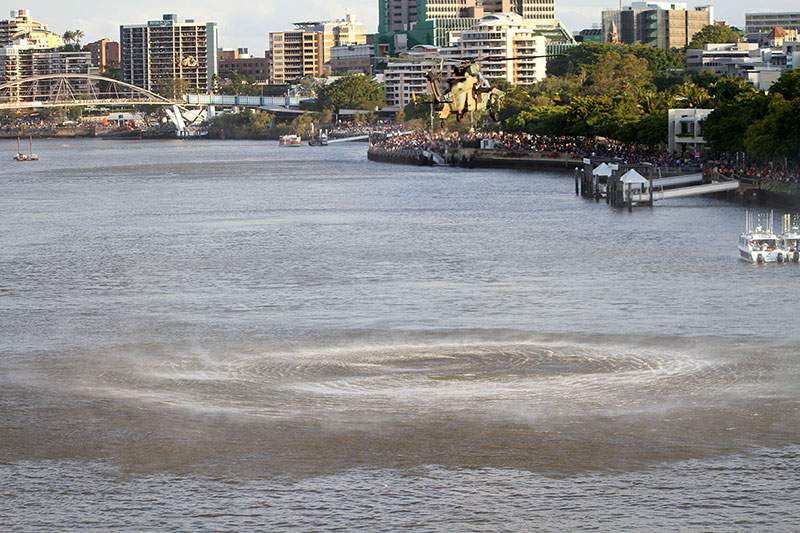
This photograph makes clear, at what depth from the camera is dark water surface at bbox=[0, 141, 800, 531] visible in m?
15.1

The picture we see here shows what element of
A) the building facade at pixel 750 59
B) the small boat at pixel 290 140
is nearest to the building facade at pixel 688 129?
the building facade at pixel 750 59

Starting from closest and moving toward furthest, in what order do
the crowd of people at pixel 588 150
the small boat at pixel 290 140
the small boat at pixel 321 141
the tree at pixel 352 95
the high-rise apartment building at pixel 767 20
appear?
the crowd of people at pixel 588 150
the small boat at pixel 321 141
the small boat at pixel 290 140
the tree at pixel 352 95
the high-rise apartment building at pixel 767 20

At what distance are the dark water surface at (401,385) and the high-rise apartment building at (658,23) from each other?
14446 centimetres

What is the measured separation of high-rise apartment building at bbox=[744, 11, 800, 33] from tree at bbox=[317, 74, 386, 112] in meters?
56.2

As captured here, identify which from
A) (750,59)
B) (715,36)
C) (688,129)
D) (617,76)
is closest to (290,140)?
(617,76)

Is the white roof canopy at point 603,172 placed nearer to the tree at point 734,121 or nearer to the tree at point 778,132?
the tree at point 778,132

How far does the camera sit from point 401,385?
1969 centimetres

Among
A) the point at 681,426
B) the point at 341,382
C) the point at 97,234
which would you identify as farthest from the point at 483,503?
the point at 97,234

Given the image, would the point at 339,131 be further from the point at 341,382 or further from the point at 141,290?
the point at 341,382

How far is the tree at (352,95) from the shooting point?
173 meters

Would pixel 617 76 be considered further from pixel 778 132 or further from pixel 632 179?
pixel 632 179

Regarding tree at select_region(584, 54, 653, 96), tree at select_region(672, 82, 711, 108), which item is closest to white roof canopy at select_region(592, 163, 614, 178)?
tree at select_region(672, 82, 711, 108)

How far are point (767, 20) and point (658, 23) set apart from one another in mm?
24189

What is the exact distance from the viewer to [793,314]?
993 inches
